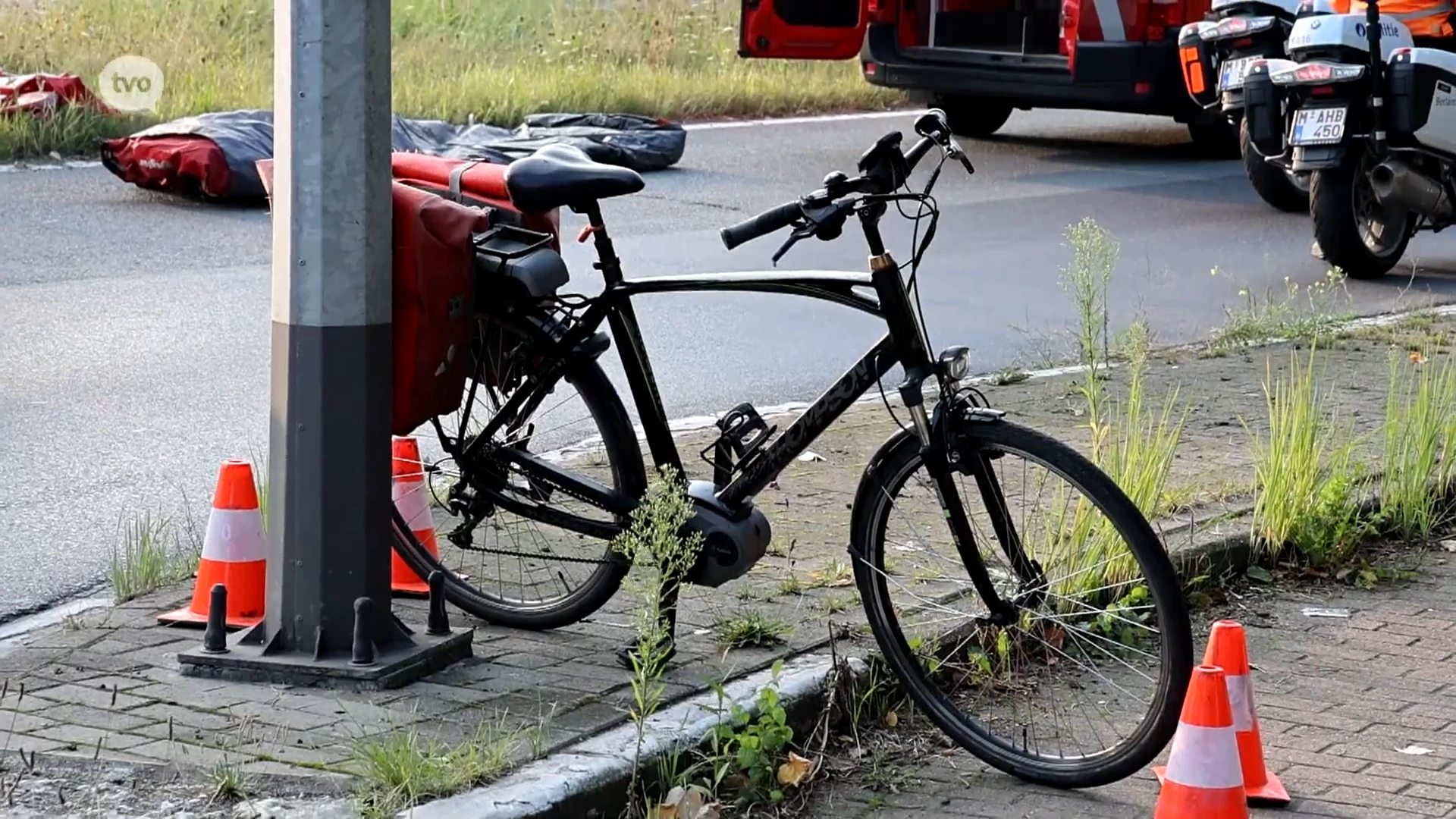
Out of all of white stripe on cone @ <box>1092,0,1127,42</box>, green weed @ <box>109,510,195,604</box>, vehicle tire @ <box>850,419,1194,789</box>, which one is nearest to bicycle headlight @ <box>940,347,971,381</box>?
vehicle tire @ <box>850,419,1194,789</box>

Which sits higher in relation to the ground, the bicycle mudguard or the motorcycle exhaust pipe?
the bicycle mudguard

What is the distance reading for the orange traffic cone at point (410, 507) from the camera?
5.38 m

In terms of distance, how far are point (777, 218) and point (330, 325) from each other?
962 mm

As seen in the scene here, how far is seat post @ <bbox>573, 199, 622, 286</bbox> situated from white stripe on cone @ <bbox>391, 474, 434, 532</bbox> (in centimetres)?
82

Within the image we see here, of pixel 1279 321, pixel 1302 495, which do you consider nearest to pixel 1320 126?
pixel 1279 321

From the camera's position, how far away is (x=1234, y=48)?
37.1ft

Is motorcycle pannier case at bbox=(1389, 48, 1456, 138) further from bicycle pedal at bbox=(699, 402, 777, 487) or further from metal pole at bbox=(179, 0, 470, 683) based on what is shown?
metal pole at bbox=(179, 0, 470, 683)

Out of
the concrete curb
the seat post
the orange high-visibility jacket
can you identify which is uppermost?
the orange high-visibility jacket

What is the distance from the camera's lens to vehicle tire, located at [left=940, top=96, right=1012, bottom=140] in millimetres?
16656

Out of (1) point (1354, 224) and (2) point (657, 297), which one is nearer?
(2) point (657, 297)

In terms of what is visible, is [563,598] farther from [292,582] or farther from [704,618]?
[292,582]

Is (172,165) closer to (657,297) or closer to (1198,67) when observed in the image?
(657,297)

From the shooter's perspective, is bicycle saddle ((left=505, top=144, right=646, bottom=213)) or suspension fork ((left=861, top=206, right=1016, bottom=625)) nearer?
suspension fork ((left=861, top=206, right=1016, bottom=625))

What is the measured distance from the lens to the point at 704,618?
5.14m
